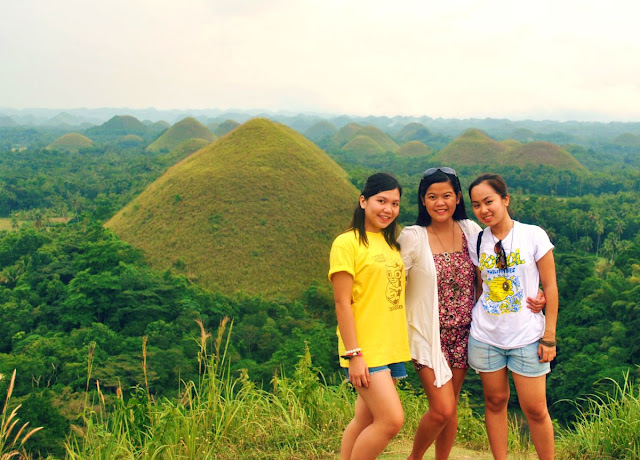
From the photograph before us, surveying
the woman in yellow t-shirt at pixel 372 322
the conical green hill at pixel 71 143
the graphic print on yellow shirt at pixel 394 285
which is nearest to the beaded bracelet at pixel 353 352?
the woman in yellow t-shirt at pixel 372 322

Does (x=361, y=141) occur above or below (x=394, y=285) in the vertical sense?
above

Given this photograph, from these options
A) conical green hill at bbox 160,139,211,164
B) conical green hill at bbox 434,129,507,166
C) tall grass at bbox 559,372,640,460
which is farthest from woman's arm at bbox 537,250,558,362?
conical green hill at bbox 434,129,507,166

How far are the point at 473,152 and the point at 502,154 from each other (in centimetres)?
355

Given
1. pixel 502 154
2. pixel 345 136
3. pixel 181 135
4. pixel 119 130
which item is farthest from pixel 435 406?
pixel 119 130

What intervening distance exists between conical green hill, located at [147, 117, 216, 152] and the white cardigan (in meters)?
64.7

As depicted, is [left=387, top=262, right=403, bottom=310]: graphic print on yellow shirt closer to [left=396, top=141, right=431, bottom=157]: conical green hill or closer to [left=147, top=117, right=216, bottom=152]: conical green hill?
[left=147, top=117, right=216, bottom=152]: conical green hill

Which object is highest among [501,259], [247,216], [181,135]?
[181,135]

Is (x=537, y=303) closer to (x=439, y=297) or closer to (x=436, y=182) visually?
(x=439, y=297)

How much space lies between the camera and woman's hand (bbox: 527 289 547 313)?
8.11 ft

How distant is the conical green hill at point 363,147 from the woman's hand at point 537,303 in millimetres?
70453

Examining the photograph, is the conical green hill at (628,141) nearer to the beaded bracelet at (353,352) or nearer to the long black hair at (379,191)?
the long black hair at (379,191)

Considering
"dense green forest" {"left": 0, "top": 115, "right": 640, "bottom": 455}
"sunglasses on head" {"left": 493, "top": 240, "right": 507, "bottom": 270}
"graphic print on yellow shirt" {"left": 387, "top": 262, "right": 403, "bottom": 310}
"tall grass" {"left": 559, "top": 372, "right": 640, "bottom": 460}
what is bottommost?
"dense green forest" {"left": 0, "top": 115, "right": 640, "bottom": 455}

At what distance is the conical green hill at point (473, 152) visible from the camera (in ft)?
189

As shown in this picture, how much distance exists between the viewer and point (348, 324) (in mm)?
2320
